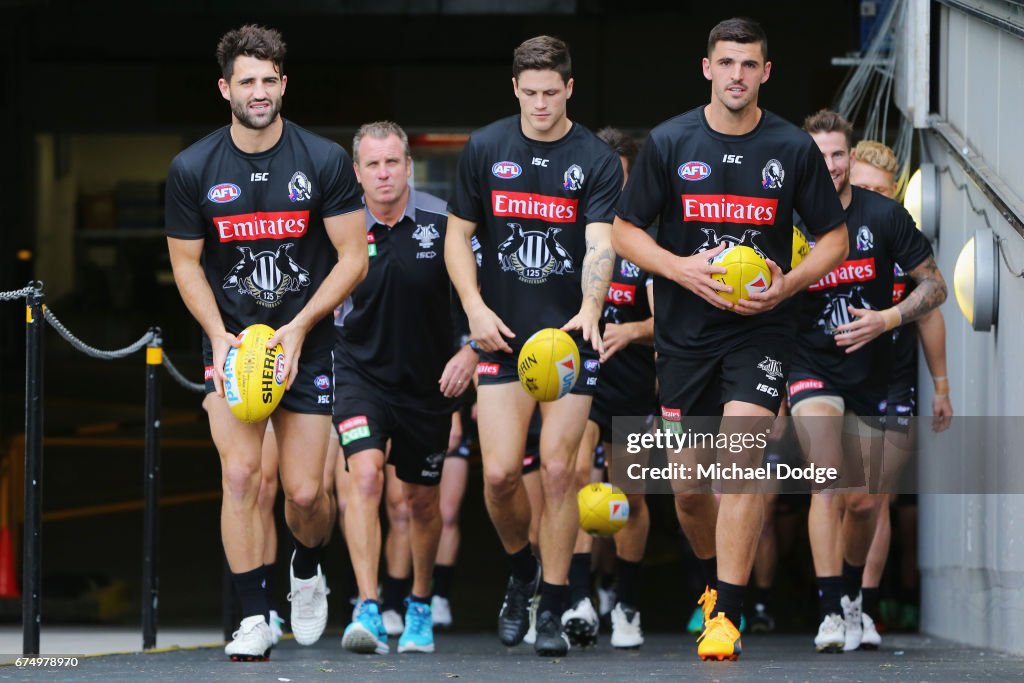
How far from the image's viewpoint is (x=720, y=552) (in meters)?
6.84

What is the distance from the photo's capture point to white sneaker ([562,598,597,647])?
802 centimetres

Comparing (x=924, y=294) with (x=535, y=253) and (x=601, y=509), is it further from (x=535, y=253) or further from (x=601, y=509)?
(x=535, y=253)

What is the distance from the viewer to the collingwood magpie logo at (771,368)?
6.92m

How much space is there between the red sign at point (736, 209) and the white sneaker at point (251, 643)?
7.78 feet

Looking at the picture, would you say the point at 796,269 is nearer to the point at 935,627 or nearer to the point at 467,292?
the point at 467,292

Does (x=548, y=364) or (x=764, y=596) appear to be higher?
(x=548, y=364)

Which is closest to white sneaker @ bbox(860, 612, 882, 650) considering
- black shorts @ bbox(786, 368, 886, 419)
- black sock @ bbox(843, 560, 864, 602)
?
black sock @ bbox(843, 560, 864, 602)

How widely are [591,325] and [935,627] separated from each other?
15.5ft

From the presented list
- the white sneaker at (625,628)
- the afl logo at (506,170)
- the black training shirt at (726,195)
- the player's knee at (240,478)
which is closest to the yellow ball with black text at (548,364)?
the black training shirt at (726,195)

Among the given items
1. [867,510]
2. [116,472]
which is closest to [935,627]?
[867,510]

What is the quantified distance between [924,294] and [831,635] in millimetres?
1731

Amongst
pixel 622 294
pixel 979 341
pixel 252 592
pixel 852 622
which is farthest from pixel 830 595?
pixel 252 592

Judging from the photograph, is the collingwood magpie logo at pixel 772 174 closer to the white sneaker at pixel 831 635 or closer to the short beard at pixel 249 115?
the short beard at pixel 249 115

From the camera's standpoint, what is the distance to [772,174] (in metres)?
6.93
